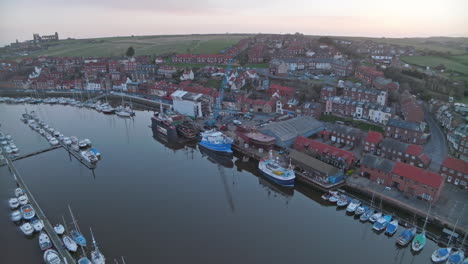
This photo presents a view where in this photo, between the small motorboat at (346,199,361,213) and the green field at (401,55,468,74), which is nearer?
the small motorboat at (346,199,361,213)

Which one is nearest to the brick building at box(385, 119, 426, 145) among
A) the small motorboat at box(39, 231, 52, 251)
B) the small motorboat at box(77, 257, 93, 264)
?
the small motorboat at box(77, 257, 93, 264)

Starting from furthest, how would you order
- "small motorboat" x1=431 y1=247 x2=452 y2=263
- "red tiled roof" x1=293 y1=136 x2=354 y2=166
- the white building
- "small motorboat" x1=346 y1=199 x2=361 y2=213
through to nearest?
the white building, "red tiled roof" x1=293 y1=136 x2=354 y2=166, "small motorboat" x1=346 y1=199 x2=361 y2=213, "small motorboat" x1=431 y1=247 x2=452 y2=263

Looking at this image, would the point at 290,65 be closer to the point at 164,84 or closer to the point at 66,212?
the point at 164,84

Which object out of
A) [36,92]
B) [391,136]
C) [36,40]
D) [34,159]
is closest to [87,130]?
[34,159]

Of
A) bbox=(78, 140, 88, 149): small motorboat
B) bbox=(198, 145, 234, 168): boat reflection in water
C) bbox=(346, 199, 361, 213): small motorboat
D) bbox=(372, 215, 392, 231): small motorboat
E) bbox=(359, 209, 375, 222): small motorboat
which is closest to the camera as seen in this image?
bbox=(372, 215, 392, 231): small motorboat

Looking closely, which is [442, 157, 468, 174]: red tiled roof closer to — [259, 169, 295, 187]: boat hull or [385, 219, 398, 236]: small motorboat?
[385, 219, 398, 236]: small motorboat

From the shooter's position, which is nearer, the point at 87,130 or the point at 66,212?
the point at 66,212

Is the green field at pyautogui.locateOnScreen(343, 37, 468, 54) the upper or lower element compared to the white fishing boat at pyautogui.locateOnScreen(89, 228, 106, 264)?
upper

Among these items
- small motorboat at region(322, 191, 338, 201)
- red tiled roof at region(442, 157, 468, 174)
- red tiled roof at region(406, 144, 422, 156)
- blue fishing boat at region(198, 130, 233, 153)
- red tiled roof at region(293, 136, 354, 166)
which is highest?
red tiled roof at region(406, 144, 422, 156)
